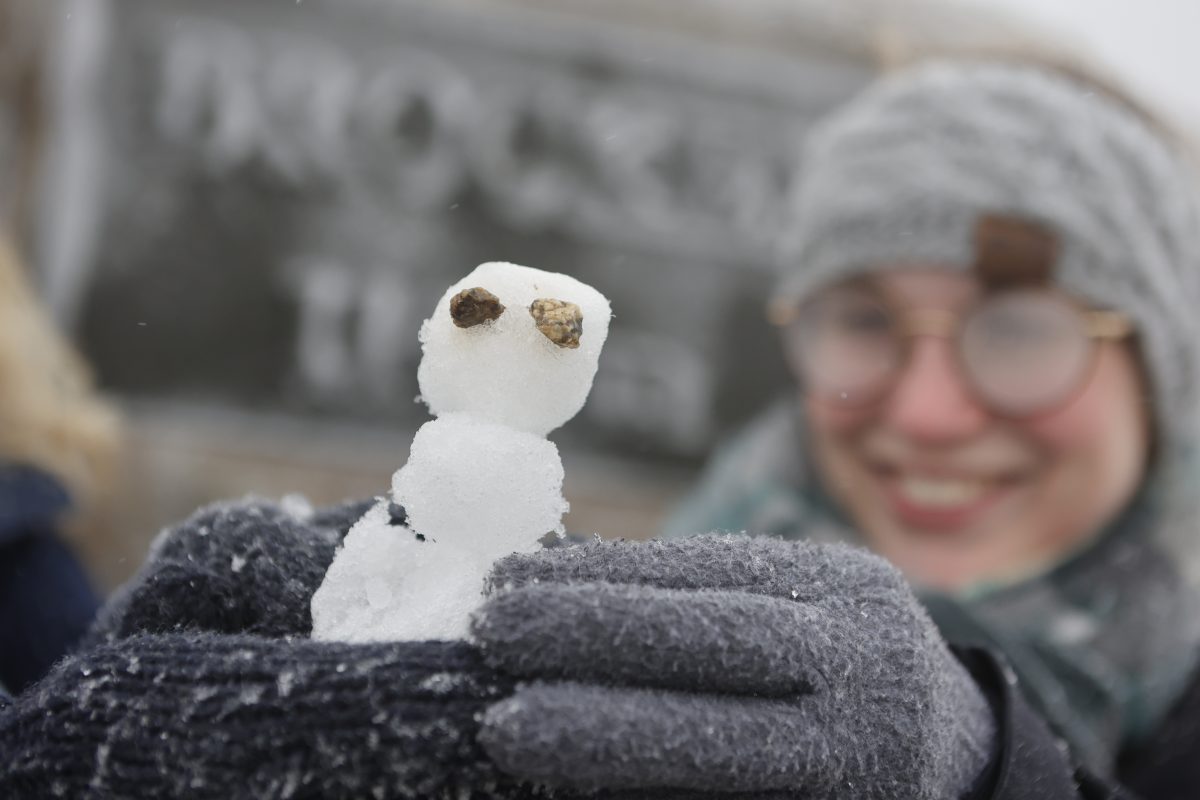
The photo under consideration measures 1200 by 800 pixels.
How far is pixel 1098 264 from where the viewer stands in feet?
4.23

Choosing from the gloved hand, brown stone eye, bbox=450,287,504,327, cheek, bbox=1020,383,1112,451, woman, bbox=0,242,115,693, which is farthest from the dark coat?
cheek, bbox=1020,383,1112,451

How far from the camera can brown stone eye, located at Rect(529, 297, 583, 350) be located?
1.59 feet

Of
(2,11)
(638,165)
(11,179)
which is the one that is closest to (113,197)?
(11,179)

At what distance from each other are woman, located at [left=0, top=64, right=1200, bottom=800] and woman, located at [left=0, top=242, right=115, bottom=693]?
0.59 meters

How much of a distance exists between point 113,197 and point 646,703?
2.35 metres

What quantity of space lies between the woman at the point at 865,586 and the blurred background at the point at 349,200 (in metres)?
0.68

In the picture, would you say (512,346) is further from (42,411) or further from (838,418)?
(42,411)

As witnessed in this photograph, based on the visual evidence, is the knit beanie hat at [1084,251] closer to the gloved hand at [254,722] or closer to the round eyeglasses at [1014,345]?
the round eyeglasses at [1014,345]

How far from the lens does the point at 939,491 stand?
4.54 feet

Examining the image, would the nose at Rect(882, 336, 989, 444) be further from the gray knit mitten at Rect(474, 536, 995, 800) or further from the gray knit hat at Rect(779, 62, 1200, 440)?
the gray knit mitten at Rect(474, 536, 995, 800)

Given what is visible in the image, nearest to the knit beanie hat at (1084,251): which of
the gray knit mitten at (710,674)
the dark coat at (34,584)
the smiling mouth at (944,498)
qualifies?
the smiling mouth at (944,498)

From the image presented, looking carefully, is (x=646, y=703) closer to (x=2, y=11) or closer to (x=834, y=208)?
(x=834, y=208)

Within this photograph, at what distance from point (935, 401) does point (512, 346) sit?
96 cm

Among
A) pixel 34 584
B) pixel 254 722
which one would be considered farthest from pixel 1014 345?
pixel 34 584
